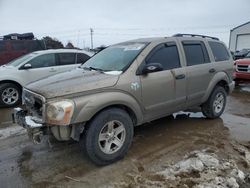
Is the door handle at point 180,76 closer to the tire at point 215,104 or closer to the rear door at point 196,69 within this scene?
the rear door at point 196,69

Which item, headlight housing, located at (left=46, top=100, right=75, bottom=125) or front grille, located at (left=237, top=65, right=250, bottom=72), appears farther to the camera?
front grille, located at (left=237, top=65, right=250, bottom=72)

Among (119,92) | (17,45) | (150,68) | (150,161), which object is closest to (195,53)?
(150,68)

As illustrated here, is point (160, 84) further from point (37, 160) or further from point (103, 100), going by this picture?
point (37, 160)

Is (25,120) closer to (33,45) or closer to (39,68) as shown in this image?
(39,68)

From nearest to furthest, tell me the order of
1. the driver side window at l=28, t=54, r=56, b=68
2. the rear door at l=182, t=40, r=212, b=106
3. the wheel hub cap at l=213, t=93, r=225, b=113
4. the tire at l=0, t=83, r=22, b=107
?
the rear door at l=182, t=40, r=212, b=106, the wheel hub cap at l=213, t=93, r=225, b=113, the tire at l=0, t=83, r=22, b=107, the driver side window at l=28, t=54, r=56, b=68

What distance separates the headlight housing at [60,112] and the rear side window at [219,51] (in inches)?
147

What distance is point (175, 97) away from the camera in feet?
15.8

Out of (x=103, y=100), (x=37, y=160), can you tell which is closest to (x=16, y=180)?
(x=37, y=160)

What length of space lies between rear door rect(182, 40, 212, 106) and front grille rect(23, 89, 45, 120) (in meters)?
2.73

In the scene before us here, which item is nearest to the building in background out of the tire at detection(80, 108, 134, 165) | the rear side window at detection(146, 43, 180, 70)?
the rear side window at detection(146, 43, 180, 70)

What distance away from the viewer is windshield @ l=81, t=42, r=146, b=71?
14.3 feet

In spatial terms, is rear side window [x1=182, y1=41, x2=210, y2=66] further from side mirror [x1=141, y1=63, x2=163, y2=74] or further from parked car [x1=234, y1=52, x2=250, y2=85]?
parked car [x1=234, y1=52, x2=250, y2=85]

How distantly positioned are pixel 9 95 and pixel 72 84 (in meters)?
4.85

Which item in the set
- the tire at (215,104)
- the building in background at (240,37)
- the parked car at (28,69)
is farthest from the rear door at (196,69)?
the building in background at (240,37)
